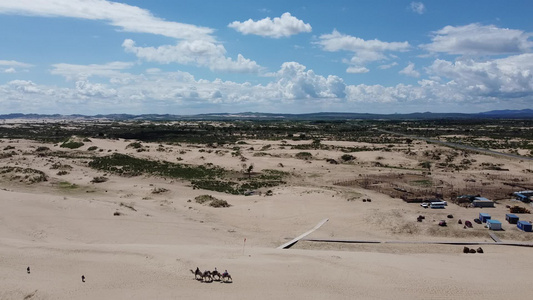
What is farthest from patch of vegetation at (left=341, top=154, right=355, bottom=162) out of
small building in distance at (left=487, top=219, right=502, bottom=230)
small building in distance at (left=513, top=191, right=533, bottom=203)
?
small building in distance at (left=487, top=219, right=502, bottom=230)

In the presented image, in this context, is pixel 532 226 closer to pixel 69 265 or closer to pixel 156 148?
pixel 69 265

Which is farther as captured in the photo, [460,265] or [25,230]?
[25,230]

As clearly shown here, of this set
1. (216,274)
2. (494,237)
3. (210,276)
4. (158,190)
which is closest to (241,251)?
(216,274)

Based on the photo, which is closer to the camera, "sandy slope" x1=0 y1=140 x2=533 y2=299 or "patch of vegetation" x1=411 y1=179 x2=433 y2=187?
"sandy slope" x1=0 y1=140 x2=533 y2=299

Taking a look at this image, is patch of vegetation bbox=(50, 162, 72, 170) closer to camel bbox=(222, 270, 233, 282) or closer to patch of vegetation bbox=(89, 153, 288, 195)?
patch of vegetation bbox=(89, 153, 288, 195)

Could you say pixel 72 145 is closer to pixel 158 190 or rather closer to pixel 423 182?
pixel 158 190

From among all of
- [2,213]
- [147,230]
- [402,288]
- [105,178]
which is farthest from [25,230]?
[402,288]
